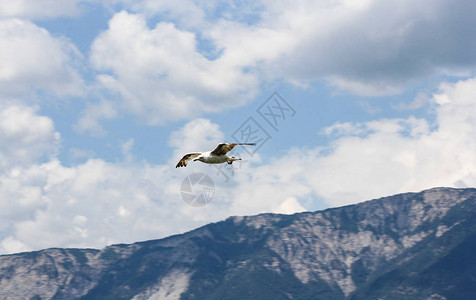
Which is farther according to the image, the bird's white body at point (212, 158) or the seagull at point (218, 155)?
the bird's white body at point (212, 158)

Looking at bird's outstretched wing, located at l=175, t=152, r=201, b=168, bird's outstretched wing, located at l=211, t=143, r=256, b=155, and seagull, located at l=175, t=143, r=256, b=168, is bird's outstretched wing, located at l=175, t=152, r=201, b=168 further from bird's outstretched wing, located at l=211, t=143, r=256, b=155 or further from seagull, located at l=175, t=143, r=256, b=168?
bird's outstretched wing, located at l=211, t=143, r=256, b=155

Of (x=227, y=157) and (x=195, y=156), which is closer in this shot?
(x=227, y=157)

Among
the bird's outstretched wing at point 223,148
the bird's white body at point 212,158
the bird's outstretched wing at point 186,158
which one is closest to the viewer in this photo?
the bird's outstretched wing at point 223,148

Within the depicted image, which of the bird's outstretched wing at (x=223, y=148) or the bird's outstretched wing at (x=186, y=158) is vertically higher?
the bird's outstretched wing at (x=186, y=158)

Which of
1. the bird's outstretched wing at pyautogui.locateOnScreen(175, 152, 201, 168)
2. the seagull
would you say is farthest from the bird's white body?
the bird's outstretched wing at pyautogui.locateOnScreen(175, 152, 201, 168)

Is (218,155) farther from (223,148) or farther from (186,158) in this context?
(186,158)

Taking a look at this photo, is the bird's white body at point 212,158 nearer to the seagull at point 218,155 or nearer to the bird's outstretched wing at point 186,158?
the seagull at point 218,155

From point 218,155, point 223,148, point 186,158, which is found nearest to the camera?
point 223,148

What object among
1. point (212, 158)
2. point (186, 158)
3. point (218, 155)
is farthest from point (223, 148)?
point (186, 158)

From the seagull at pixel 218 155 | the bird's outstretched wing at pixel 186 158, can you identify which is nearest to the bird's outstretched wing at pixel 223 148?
the seagull at pixel 218 155

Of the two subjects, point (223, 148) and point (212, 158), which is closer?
point (223, 148)

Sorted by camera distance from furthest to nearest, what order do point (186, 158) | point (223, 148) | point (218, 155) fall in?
1. point (186, 158)
2. point (218, 155)
3. point (223, 148)
